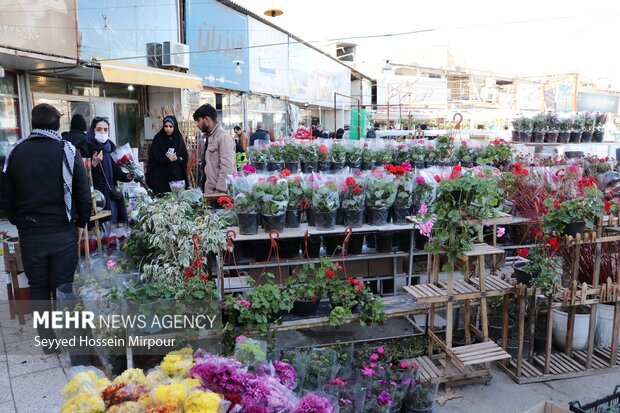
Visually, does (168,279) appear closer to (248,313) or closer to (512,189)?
(248,313)

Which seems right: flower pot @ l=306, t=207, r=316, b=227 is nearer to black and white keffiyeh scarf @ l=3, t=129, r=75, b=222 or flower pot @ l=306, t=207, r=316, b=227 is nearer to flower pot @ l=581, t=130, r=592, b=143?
black and white keffiyeh scarf @ l=3, t=129, r=75, b=222

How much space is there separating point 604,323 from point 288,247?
256 centimetres

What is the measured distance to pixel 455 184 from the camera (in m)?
2.97

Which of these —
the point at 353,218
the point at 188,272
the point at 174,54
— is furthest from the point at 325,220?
the point at 174,54

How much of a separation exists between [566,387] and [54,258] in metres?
3.56

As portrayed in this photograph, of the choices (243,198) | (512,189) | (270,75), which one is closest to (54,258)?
(243,198)

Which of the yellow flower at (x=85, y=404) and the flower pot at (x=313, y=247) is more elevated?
the yellow flower at (x=85, y=404)

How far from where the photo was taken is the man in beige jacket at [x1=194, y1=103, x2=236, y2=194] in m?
4.91

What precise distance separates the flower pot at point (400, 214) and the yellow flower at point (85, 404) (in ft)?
9.82

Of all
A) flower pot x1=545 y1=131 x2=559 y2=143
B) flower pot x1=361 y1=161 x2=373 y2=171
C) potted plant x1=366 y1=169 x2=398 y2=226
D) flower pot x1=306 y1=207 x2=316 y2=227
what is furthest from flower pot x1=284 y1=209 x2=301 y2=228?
flower pot x1=545 y1=131 x2=559 y2=143

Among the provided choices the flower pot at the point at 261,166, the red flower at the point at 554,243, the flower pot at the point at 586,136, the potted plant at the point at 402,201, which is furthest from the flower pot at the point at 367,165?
the flower pot at the point at 586,136

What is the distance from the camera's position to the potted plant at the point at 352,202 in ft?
12.6

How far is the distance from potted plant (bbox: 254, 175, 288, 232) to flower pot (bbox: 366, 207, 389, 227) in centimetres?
74

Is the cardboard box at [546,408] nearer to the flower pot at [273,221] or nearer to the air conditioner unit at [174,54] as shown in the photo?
the flower pot at [273,221]
